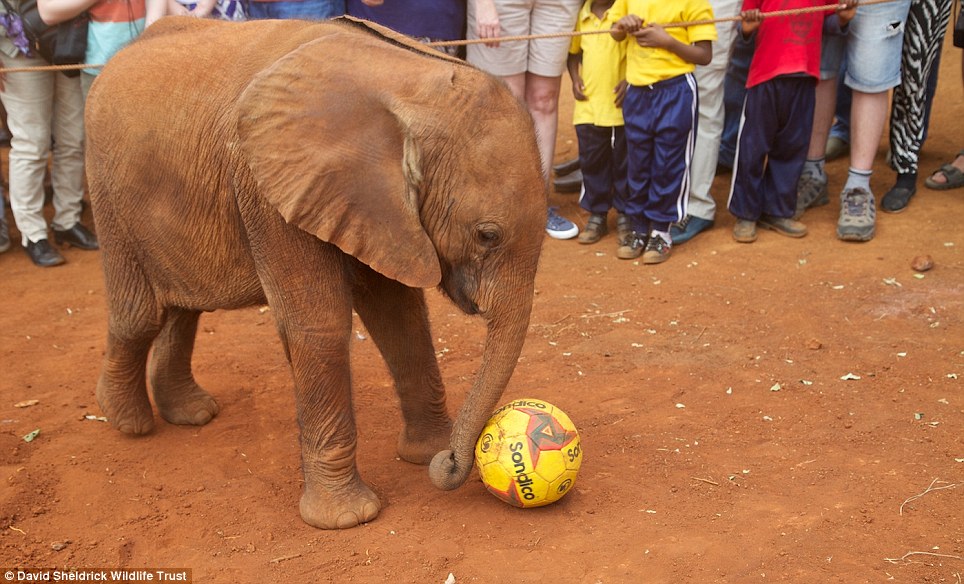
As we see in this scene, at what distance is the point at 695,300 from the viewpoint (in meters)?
7.32

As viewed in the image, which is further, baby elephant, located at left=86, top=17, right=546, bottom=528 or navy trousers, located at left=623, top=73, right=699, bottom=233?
navy trousers, located at left=623, top=73, right=699, bottom=233

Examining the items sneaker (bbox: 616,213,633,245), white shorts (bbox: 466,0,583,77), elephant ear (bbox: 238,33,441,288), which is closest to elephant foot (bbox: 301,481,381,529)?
elephant ear (bbox: 238,33,441,288)

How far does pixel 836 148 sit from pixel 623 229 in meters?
2.89

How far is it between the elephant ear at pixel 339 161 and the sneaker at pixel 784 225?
507 cm

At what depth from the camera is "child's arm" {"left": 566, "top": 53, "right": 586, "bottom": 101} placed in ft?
27.5

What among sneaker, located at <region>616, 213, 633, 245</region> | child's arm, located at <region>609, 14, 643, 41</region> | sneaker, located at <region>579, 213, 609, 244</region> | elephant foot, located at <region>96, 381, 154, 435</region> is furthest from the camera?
sneaker, located at <region>579, 213, 609, 244</region>

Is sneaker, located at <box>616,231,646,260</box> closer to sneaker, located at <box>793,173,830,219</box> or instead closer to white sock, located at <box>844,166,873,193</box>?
sneaker, located at <box>793,173,830,219</box>

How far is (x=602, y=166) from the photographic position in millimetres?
8539

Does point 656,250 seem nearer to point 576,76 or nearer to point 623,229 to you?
point 623,229

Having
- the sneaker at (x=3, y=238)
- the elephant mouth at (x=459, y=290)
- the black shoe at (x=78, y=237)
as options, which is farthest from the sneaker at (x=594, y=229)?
the sneaker at (x=3, y=238)

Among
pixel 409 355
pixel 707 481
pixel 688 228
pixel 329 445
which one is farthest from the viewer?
pixel 688 228

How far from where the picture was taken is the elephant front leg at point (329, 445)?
14.6 feet

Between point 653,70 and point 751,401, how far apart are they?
3.05 metres

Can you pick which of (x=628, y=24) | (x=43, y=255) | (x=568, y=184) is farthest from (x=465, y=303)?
(x=568, y=184)
